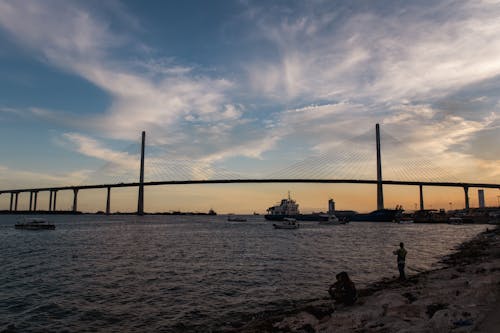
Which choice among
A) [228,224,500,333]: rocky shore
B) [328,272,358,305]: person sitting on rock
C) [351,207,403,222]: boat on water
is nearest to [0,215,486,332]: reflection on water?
[228,224,500,333]: rocky shore

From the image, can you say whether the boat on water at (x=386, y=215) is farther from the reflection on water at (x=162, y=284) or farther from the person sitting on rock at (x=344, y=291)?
the person sitting on rock at (x=344, y=291)

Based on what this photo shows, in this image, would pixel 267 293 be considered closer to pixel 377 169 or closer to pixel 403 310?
pixel 403 310

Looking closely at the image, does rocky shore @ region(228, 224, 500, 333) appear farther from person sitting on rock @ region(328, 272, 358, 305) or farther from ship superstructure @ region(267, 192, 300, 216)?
ship superstructure @ region(267, 192, 300, 216)

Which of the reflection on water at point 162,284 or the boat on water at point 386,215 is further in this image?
the boat on water at point 386,215

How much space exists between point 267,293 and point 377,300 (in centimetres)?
616

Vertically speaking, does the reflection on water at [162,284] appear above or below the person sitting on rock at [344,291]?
below

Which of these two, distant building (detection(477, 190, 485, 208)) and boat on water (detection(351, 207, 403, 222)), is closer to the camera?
boat on water (detection(351, 207, 403, 222))

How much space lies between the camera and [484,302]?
1088 centimetres

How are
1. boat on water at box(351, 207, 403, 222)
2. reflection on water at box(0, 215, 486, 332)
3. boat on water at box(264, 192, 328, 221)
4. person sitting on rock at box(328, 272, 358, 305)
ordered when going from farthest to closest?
boat on water at box(264, 192, 328, 221)
boat on water at box(351, 207, 403, 222)
reflection on water at box(0, 215, 486, 332)
person sitting on rock at box(328, 272, 358, 305)

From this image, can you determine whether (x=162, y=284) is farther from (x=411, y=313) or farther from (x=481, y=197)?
(x=481, y=197)

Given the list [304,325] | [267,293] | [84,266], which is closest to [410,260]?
[267,293]

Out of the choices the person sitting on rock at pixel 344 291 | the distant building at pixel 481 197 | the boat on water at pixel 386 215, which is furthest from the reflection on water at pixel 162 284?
the distant building at pixel 481 197

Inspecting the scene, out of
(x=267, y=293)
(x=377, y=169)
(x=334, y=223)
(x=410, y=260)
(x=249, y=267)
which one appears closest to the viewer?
(x=267, y=293)

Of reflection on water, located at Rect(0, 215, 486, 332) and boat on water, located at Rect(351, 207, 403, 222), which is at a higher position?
boat on water, located at Rect(351, 207, 403, 222)
